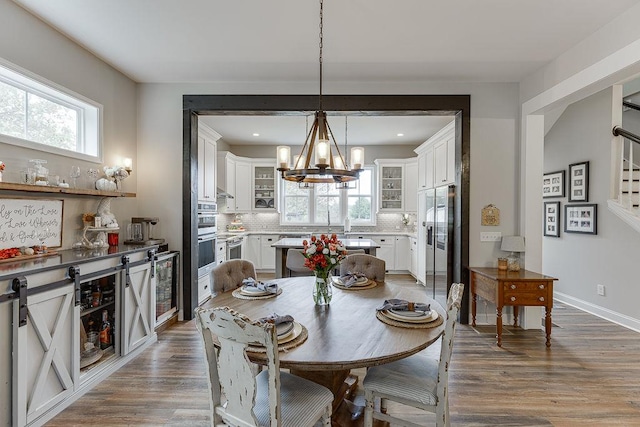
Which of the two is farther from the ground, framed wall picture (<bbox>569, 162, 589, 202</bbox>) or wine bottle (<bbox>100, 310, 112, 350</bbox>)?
framed wall picture (<bbox>569, 162, 589, 202</bbox>)

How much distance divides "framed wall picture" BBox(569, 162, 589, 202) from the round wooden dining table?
358cm

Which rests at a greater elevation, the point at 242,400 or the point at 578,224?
the point at 578,224

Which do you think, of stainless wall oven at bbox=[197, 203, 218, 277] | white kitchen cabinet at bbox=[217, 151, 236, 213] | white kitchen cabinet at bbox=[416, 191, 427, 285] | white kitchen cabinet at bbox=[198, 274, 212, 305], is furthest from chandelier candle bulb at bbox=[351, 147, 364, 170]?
white kitchen cabinet at bbox=[217, 151, 236, 213]

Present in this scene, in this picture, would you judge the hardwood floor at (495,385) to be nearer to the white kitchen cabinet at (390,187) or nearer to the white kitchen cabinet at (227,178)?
the white kitchen cabinet at (227,178)

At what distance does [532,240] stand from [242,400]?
3.76 metres

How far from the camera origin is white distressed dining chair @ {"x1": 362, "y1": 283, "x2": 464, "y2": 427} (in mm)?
1724

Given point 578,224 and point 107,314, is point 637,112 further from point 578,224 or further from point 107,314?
point 107,314

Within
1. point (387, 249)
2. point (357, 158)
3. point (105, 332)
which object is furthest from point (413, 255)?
point (105, 332)

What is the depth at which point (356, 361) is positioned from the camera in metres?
1.45

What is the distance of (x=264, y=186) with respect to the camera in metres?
7.38

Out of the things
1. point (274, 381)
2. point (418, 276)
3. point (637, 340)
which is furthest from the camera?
point (418, 276)

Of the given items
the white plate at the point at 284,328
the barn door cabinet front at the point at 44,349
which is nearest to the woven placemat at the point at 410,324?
the white plate at the point at 284,328

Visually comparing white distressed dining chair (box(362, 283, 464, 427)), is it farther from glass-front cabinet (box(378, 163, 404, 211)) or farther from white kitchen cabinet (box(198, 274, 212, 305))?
glass-front cabinet (box(378, 163, 404, 211))

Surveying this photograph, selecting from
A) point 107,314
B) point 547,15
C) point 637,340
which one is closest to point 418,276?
point 637,340
